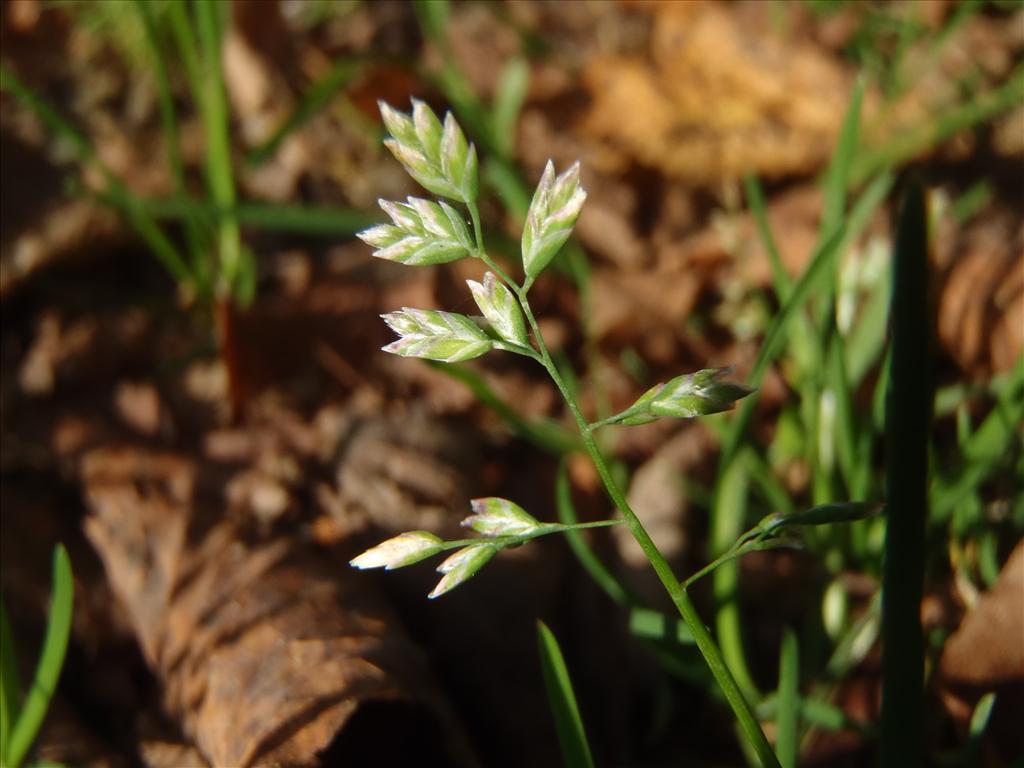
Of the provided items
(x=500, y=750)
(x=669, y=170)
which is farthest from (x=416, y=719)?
(x=669, y=170)

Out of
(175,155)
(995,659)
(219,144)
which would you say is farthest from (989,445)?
(175,155)

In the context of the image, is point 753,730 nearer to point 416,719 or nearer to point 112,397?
point 416,719

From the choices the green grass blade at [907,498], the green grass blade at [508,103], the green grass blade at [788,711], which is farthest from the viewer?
the green grass blade at [508,103]

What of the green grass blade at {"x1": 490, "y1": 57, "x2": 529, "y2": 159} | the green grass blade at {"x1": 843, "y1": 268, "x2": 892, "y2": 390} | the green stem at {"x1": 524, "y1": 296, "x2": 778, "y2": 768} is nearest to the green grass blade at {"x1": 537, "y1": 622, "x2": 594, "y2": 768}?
the green stem at {"x1": 524, "y1": 296, "x2": 778, "y2": 768}

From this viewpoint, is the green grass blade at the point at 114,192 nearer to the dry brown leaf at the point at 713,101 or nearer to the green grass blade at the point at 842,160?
the dry brown leaf at the point at 713,101

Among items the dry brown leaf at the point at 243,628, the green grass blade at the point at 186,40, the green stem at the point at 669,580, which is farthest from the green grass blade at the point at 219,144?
the green stem at the point at 669,580

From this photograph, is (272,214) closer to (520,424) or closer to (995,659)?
(520,424)

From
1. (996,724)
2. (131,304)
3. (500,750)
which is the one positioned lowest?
(500,750)
